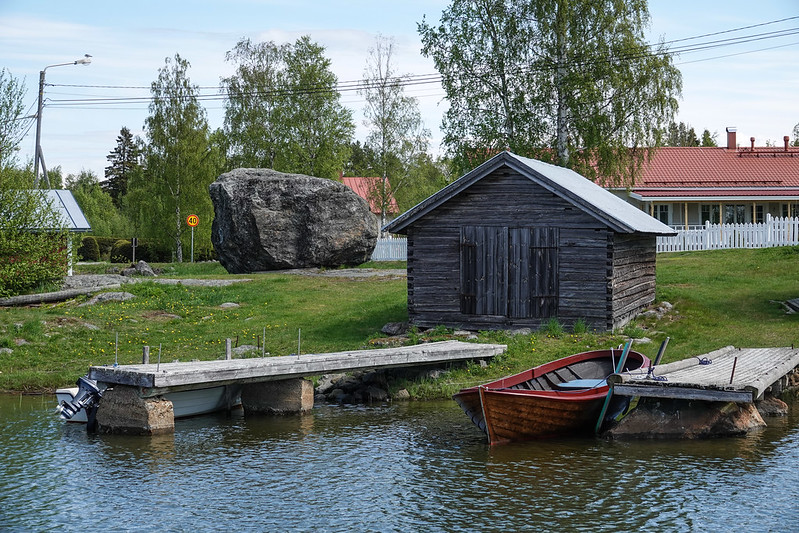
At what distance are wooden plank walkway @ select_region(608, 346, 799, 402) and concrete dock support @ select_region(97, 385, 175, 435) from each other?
7.92 meters

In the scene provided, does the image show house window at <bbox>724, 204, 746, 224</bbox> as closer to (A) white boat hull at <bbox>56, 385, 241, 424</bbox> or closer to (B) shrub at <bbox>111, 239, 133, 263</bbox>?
(B) shrub at <bbox>111, 239, 133, 263</bbox>

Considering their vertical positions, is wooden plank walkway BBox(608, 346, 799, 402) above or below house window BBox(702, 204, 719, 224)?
below

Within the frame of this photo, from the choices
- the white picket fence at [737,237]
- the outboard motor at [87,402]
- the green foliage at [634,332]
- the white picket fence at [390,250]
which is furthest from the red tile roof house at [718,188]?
the outboard motor at [87,402]

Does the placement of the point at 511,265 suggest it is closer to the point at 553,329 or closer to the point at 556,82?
the point at 553,329

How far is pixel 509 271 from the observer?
22906mm

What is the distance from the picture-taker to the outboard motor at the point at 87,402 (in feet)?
52.3

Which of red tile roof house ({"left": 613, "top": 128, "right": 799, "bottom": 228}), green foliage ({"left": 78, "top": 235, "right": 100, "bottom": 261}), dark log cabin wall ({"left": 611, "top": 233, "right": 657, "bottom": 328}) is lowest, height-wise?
dark log cabin wall ({"left": 611, "top": 233, "right": 657, "bottom": 328})

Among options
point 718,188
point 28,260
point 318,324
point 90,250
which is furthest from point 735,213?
point 90,250

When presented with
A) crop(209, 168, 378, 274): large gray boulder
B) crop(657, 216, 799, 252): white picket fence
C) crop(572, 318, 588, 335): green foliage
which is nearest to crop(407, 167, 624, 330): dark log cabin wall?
crop(572, 318, 588, 335): green foliage

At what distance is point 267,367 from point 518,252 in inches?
337

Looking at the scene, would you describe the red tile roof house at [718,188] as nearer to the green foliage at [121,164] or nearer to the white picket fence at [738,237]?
the white picket fence at [738,237]

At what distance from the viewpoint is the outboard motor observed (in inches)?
628

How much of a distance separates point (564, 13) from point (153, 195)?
27.7 meters

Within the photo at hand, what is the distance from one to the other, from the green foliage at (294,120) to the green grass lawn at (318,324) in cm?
2238
